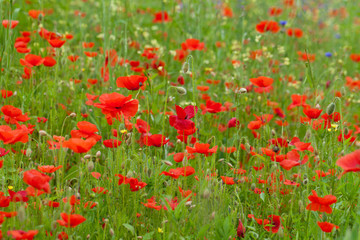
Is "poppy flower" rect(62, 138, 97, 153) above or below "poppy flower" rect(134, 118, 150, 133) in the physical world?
above

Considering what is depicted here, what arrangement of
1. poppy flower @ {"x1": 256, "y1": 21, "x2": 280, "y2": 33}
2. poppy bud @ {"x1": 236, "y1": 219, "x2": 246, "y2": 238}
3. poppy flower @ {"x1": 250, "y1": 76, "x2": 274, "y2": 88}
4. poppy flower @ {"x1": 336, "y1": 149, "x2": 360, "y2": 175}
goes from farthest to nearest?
poppy flower @ {"x1": 256, "y1": 21, "x2": 280, "y2": 33} < poppy flower @ {"x1": 250, "y1": 76, "x2": 274, "y2": 88} < poppy bud @ {"x1": 236, "y1": 219, "x2": 246, "y2": 238} < poppy flower @ {"x1": 336, "y1": 149, "x2": 360, "y2": 175}

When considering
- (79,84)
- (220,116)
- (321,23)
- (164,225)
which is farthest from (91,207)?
(321,23)

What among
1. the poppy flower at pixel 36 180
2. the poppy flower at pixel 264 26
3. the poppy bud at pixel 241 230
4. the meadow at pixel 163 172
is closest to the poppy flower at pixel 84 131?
the meadow at pixel 163 172

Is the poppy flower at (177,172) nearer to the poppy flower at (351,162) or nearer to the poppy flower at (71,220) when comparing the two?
the poppy flower at (71,220)

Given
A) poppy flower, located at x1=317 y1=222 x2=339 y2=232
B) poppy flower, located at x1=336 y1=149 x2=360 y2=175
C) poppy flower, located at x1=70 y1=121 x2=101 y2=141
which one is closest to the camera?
poppy flower, located at x1=336 y1=149 x2=360 y2=175

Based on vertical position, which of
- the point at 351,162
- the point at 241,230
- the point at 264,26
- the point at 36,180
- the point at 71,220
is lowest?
the point at 241,230

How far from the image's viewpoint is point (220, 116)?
9.53ft

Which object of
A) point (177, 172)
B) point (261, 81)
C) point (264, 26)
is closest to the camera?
point (177, 172)

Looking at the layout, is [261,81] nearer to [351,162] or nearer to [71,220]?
[351,162]

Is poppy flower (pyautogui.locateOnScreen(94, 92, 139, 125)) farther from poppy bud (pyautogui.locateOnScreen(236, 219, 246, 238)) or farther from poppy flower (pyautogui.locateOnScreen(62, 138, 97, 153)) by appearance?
poppy bud (pyautogui.locateOnScreen(236, 219, 246, 238))

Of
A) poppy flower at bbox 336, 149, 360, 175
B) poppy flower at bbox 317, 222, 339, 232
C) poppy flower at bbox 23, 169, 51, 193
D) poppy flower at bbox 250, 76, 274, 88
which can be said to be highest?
poppy flower at bbox 250, 76, 274, 88

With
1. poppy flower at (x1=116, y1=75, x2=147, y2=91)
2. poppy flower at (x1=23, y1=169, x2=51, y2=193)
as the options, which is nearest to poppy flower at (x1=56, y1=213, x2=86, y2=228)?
poppy flower at (x1=23, y1=169, x2=51, y2=193)

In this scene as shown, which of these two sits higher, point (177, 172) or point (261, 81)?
point (261, 81)

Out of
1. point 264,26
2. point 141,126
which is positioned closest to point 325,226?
point 141,126
